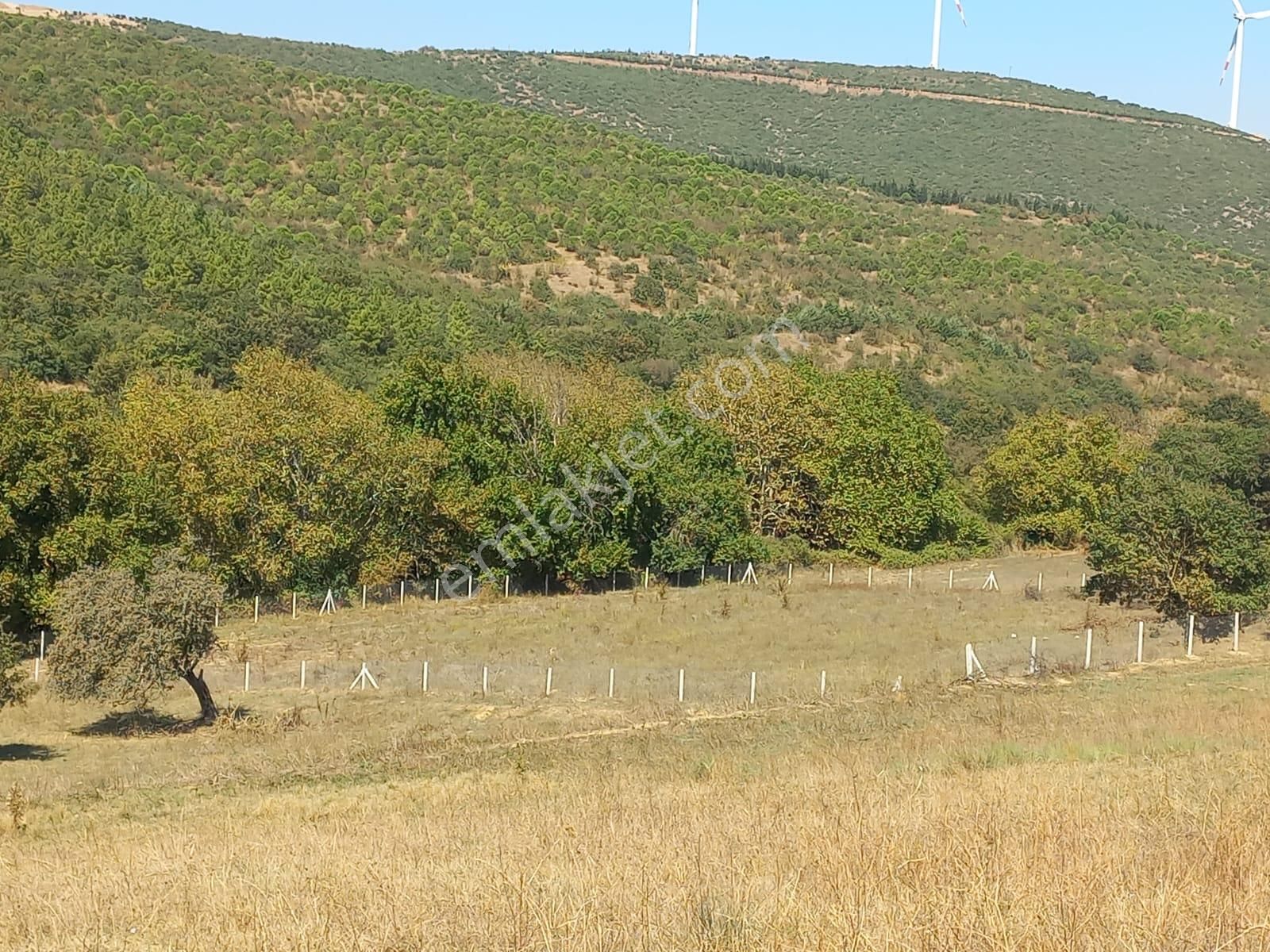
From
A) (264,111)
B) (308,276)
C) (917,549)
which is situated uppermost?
(264,111)

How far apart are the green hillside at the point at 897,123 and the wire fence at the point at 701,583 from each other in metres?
98.9

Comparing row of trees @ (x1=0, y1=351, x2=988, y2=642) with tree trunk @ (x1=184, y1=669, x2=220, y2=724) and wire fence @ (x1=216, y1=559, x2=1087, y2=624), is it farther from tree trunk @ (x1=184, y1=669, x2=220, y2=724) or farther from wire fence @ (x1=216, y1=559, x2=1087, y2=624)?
tree trunk @ (x1=184, y1=669, x2=220, y2=724)

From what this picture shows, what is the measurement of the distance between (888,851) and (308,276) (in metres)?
81.1

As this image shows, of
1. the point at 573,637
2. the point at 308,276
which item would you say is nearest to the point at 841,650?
the point at 573,637

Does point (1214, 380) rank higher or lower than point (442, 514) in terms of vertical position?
higher

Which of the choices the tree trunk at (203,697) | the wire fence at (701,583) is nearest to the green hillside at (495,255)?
the wire fence at (701,583)

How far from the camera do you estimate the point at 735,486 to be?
5234cm

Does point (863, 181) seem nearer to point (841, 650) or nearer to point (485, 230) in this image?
point (485, 230)

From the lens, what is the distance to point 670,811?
10.3m

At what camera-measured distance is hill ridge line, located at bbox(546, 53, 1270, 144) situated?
16300 centimetres

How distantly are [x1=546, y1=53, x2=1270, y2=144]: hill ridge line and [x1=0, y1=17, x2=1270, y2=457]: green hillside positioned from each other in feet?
158

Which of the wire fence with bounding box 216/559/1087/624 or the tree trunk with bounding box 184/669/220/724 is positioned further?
the wire fence with bounding box 216/559/1087/624

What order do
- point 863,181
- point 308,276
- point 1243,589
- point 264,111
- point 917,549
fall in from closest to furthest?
point 1243,589, point 917,549, point 308,276, point 264,111, point 863,181

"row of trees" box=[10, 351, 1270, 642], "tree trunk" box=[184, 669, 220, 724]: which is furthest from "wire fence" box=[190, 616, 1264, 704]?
"row of trees" box=[10, 351, 1270, 642]
